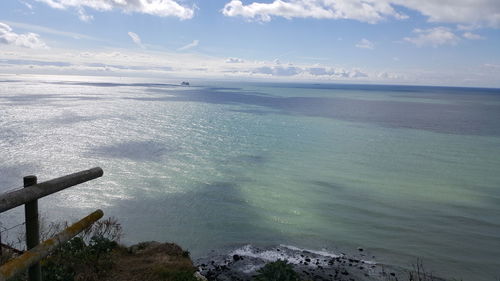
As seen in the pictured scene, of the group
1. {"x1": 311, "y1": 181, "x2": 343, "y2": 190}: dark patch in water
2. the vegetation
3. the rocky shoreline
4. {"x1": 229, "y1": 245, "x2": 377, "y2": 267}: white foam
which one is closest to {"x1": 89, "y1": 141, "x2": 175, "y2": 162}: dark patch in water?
{"x1": 311, "y1": 181, "x2": 343, "y2": 190}: dark patch in water

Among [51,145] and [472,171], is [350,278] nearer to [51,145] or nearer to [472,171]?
[472,171]

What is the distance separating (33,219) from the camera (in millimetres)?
5500

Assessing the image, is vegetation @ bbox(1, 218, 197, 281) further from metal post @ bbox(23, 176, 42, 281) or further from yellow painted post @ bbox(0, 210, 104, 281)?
yellow painted post @ bbox(0, 210, 104, 281)

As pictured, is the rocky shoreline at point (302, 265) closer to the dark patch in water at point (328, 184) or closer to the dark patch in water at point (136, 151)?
the dark patch in water at point (328, 184)

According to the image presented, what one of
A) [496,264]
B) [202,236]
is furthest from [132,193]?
[496,264]

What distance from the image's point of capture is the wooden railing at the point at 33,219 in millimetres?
4465

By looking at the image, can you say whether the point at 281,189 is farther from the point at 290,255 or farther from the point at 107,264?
the point at 107,264

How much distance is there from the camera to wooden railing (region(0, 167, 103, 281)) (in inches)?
176

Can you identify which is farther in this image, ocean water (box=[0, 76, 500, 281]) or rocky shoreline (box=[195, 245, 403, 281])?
ocean water (box=[0, 76, 500, 281])

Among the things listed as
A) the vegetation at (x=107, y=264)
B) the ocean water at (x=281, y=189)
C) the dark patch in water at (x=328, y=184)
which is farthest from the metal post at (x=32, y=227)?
the dark patch in water at (x=328, y=184)

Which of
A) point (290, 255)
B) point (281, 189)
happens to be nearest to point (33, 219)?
point (290, 255)

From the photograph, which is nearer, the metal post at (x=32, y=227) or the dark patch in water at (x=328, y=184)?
the metal post at (x=32, y=227)

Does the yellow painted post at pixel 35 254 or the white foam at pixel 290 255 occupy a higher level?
the yellow painted post at pixel 35 254

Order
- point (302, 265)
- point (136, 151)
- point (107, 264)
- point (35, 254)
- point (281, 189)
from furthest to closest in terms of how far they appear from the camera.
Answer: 1. point (136, 151)
2. point (281, 189)
3. point (302, 265)
4. point (107, 264)
5. point (35, 254)
